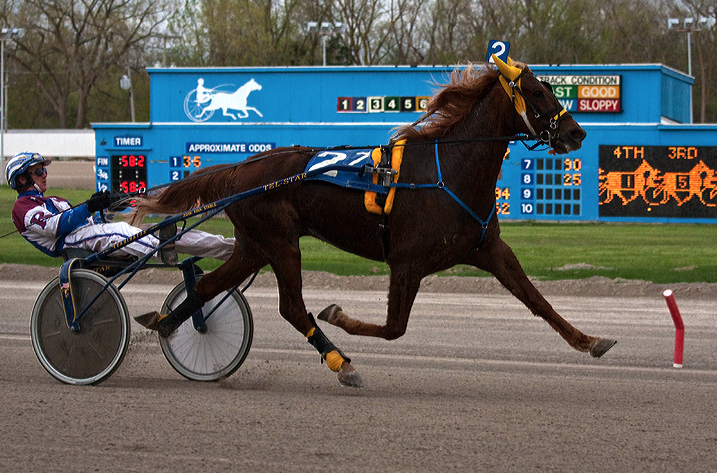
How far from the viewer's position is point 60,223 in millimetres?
5699

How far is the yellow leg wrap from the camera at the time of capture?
535 cm

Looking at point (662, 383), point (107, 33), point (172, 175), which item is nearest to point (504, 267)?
point (662, 383)

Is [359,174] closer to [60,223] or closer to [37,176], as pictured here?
[60,223]

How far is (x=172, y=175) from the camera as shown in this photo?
20.2m

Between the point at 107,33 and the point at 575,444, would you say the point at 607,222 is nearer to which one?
the point at 575,444

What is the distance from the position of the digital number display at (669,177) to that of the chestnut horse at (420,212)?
13440 mm

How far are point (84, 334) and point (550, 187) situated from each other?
1482cm

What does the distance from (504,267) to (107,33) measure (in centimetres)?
4815

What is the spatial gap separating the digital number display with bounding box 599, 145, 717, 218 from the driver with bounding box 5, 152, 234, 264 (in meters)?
14.0

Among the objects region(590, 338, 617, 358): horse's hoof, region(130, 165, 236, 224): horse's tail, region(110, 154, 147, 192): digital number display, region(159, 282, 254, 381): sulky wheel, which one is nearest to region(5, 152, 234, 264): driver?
region(130, 165, 236, 224): horse's tail

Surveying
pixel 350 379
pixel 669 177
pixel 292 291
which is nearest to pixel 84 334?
pixel 292 291

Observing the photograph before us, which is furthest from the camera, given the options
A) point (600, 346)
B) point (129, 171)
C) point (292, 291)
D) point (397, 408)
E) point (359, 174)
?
point (129, 171)

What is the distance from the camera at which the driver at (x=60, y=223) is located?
571 centimetres

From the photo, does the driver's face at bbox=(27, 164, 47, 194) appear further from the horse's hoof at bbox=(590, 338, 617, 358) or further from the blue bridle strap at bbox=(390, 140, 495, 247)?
the horse's hoof at bbox=(590, 338, 617, 358)
